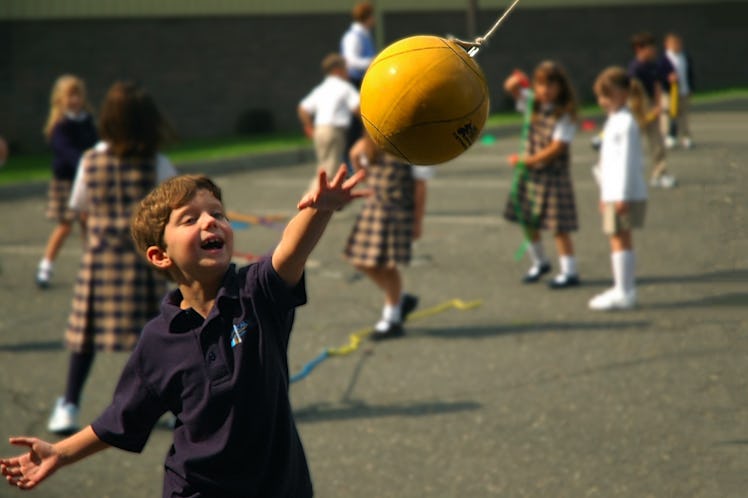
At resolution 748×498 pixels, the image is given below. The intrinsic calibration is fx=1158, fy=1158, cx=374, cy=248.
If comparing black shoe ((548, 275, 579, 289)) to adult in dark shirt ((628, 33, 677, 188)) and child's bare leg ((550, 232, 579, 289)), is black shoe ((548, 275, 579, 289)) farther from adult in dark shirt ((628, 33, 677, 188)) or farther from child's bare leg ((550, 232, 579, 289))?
adult in dark shirt ((628, 33, 677, 188))

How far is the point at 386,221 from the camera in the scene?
25.8ft

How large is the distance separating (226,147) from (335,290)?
10.5m

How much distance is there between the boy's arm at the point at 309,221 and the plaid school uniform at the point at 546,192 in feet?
19.3

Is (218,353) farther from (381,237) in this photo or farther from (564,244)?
(564,244)

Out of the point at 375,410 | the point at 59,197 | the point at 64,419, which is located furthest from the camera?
the point at 59,197

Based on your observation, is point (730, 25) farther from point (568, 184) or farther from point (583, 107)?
point (568, 184)

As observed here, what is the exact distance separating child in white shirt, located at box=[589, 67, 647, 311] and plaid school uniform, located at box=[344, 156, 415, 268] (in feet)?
4.88

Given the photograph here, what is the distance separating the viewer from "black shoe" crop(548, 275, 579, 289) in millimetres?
9016

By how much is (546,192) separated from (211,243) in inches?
242

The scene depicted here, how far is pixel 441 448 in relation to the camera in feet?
19.0

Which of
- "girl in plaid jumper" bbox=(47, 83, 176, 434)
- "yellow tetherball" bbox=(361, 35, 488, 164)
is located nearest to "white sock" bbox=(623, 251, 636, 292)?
"girl in plaid jumper" bbox=(47, 83, 176, 434)

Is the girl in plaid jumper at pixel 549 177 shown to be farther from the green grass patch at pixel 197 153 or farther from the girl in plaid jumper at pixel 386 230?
the green grass patch at pixel 197 153

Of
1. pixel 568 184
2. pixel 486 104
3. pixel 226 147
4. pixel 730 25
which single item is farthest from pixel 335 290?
pixel 730 25

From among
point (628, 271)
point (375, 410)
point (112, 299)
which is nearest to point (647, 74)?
point (628, 271)
